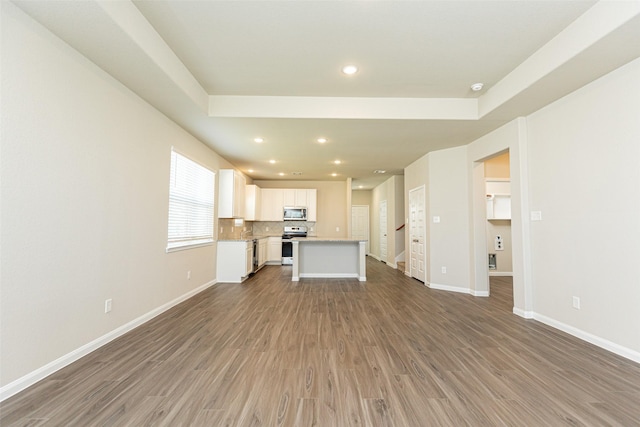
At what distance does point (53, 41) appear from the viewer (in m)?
2.02

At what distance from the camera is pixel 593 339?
8.55ft

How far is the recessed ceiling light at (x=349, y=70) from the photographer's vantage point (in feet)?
9.52

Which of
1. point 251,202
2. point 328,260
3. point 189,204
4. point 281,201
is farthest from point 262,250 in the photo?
point 189,204

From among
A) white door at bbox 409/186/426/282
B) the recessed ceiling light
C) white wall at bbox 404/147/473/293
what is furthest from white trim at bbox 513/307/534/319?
the recessed ceiling light

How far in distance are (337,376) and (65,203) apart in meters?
2.56

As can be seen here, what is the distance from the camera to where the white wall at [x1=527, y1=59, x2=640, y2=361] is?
2.35 meters

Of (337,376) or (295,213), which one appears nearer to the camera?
(337,376)

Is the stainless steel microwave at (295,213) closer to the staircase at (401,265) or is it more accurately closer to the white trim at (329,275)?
the white trim at (329,275)

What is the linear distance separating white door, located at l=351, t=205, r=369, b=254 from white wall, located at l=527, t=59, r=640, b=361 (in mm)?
7330

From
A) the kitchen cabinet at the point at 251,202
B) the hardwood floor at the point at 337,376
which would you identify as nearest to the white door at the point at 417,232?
the hardwood floor at the point at 337,376

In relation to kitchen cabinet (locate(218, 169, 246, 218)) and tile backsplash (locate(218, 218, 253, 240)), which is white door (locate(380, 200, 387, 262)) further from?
kitchen cabinet (locate(218, 169, 246, 218))

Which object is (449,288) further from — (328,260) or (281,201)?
(281,201)

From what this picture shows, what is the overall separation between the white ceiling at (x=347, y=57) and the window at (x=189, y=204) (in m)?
0.64

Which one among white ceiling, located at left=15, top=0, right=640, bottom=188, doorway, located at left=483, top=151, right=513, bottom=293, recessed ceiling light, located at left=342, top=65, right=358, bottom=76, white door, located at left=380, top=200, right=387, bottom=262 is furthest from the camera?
white door, located at left=380, top=200, right=387, bottom=262
